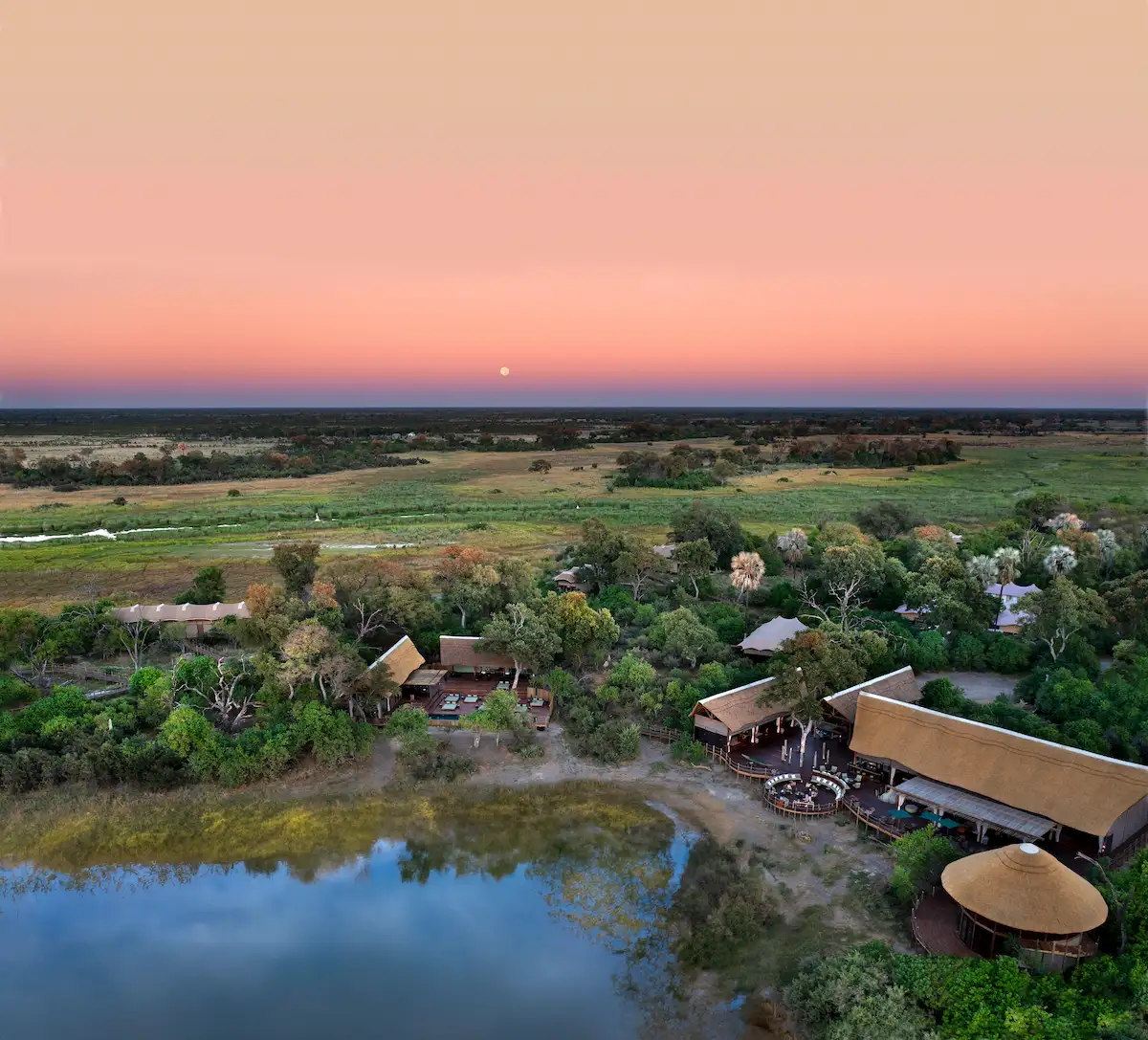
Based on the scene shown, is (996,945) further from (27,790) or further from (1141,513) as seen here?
(1141,513)

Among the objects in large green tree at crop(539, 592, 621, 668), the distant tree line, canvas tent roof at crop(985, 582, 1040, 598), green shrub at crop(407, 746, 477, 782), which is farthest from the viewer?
the distant tree line

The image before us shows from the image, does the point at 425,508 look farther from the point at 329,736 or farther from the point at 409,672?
the point at 329,736

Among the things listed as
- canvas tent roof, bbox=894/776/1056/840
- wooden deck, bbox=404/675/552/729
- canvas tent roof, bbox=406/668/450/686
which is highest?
canvas tent roof, bbox=406/668/450/686

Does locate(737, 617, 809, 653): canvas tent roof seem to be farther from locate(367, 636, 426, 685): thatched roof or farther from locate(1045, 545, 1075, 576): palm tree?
locate(1045, 545, 1075, 576): palm tree

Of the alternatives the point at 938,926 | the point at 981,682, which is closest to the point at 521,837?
the point at 938,926

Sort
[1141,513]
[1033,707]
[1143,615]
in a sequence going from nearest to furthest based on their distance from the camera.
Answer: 1. [1033,707]
2. [1143,615]
3. [1141,513]

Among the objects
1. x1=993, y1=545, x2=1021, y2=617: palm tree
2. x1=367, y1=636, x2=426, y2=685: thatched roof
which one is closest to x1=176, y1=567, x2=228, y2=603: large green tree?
x1=367, y1=636, x2=426, y2=685: thatched roof

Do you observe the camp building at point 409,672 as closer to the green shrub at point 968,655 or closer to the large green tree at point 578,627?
the large green tree at point 578,627

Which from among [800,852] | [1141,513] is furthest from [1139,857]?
[1141,513]

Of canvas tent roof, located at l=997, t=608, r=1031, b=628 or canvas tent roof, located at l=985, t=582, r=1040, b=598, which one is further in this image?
canvas tent roof, located at l=985, t=582, r=1040, b=598
